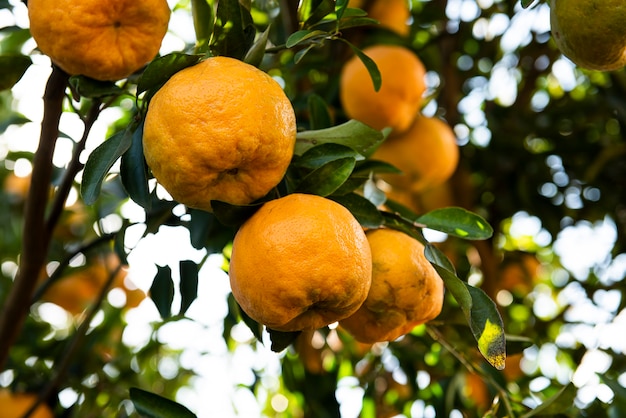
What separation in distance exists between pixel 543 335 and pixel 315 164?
1623mm

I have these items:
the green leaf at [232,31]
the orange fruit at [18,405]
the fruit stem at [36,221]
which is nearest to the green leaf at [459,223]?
the green leaf at [232,31]

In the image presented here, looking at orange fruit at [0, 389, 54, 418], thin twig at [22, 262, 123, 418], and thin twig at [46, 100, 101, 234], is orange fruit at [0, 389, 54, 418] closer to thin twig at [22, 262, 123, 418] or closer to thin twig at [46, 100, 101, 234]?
thin twig at [22, 262, 123, 418]

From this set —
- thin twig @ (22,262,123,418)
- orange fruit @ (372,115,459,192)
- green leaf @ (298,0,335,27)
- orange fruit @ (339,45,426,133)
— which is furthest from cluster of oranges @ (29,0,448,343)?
orange fruit @ (372,115,459,192)

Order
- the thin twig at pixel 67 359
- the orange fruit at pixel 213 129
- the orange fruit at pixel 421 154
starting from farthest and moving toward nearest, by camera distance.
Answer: the orange fruit at pixel 421 154 → the thin twig at pixel 67 359 → the orange fruit at pixel 213 129

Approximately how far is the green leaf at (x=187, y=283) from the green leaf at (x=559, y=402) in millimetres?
685

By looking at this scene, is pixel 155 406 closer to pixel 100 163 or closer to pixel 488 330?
pixel 100 163

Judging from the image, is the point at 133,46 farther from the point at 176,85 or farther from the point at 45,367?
the point at 45,367

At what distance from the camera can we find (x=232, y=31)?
121 cm

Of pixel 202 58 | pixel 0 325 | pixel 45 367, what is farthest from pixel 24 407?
pixel 202 58

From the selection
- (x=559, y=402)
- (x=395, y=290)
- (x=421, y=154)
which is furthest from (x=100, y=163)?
(x=421, y=154)

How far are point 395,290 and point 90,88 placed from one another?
61 centimetres

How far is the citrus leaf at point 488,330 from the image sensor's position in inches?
44.3

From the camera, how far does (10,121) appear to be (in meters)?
1.96

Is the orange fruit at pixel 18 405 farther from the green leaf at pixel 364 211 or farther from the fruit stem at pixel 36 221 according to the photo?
the green leaf at pixel 364 211
